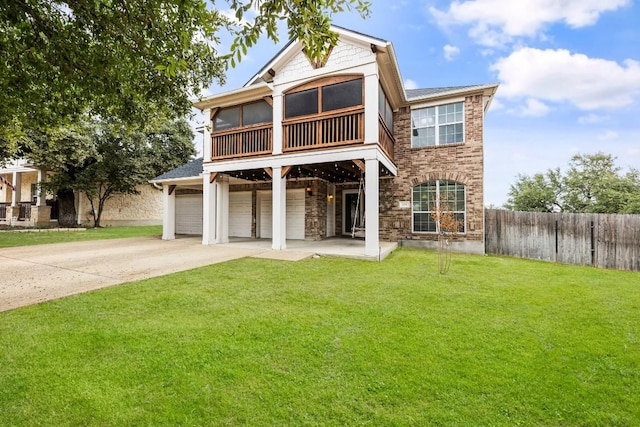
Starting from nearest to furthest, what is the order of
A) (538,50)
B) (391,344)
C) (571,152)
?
(391,344), (538,50), (571,152)

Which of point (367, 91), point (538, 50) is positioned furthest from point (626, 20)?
point (367, 91)

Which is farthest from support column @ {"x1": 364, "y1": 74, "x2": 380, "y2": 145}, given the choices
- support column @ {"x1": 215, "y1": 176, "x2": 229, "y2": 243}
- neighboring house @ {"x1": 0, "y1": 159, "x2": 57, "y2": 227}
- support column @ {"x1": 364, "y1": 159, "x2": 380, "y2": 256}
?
neighboring house @ {"x1": 0, "y1": 159, "x2": 57, "y2": 227}

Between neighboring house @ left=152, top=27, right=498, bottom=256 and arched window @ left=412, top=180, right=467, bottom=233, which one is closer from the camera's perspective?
neighboring house @ left=152, top=27, right=498, bottom=256

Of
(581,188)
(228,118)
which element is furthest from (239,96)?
(581,188)

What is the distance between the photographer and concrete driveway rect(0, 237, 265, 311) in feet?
17.2

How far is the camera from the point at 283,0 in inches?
105

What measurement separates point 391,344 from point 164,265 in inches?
250

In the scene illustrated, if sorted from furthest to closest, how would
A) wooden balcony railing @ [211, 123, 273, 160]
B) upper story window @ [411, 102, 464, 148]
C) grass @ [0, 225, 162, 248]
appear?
grass @ [0, 225, 162, 248] → upper story window @ [411, 102, 464, 148] → wooden balcony railing @ [211, 123, 273, 160]

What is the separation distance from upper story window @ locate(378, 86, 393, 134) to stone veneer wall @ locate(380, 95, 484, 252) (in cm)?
65

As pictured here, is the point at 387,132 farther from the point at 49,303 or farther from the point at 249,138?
the point at 49,303

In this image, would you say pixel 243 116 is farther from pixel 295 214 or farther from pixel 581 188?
pixel 581 188

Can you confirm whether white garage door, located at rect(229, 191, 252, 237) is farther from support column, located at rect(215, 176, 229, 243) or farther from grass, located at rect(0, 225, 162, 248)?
grass, located at rect(0, 225, 162, 248)

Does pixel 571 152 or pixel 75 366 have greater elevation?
pixel 571 152

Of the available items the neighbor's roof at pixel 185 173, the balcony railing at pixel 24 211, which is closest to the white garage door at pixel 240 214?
the neighbor's roof at pixel 185 173
